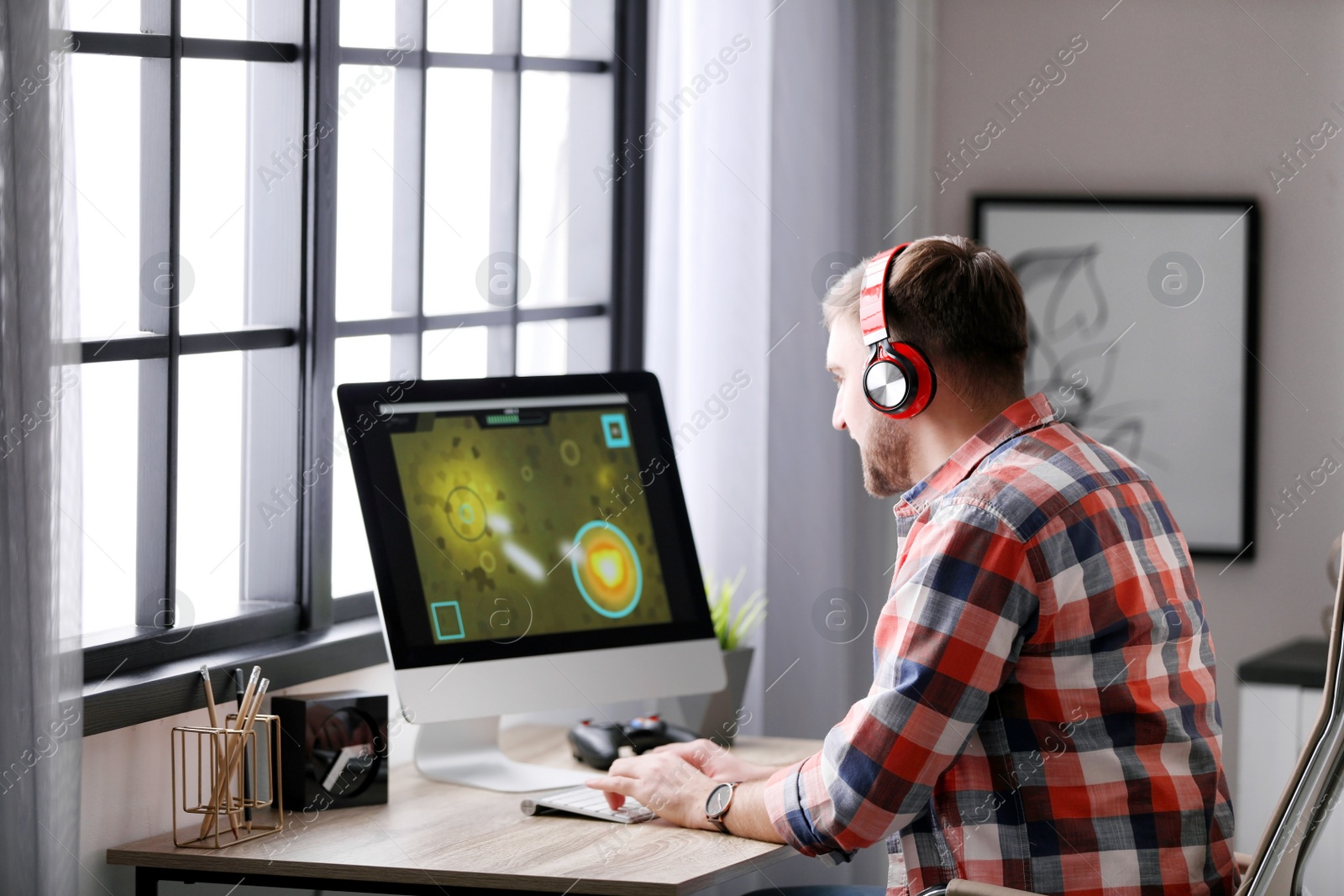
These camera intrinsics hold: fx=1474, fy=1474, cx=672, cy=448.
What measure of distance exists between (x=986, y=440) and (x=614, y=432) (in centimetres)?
66

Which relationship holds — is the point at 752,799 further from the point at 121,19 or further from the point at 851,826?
the point at 121,19

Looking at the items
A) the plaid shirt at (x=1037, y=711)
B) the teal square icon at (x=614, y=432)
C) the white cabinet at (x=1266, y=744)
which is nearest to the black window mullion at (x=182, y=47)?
the teal square icon at (x=614, y=432)

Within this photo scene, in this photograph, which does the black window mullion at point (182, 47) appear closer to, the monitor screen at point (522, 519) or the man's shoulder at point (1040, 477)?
the monitor screen at point (522, 519)

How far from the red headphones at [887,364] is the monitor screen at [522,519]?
55cm

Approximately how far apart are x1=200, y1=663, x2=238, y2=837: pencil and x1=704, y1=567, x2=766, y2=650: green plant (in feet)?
2.67

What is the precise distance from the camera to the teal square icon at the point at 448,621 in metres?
1.94

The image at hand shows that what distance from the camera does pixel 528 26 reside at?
2758 millimetres

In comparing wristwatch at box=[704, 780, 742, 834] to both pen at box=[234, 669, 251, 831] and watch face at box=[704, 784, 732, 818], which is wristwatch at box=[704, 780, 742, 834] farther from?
pen at box=[234, 669, 251, 831]

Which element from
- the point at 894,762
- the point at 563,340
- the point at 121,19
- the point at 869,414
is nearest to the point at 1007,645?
the point at 894,762

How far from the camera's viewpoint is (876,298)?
1633mm

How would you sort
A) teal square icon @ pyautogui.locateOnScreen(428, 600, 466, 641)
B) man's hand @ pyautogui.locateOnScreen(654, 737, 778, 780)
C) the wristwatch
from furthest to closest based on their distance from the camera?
1. teal square icon @ pyautogui.locateOnScreen(428, 600, 466, 641)
2. man's hand @ pyautogui.locateOnScreen(654, 737, 778, 780)
3. the wristwatch

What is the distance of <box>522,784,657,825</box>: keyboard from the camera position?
181 centimetres

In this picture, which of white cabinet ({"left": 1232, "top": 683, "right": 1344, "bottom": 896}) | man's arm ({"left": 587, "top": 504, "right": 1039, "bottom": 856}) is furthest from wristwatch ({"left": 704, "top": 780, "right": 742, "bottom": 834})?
white cabinet ({"left": 1232, "top": 683, "right": 1344, "bottom": 896})

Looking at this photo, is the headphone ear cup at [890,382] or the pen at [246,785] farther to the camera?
the pen at [246,785]
